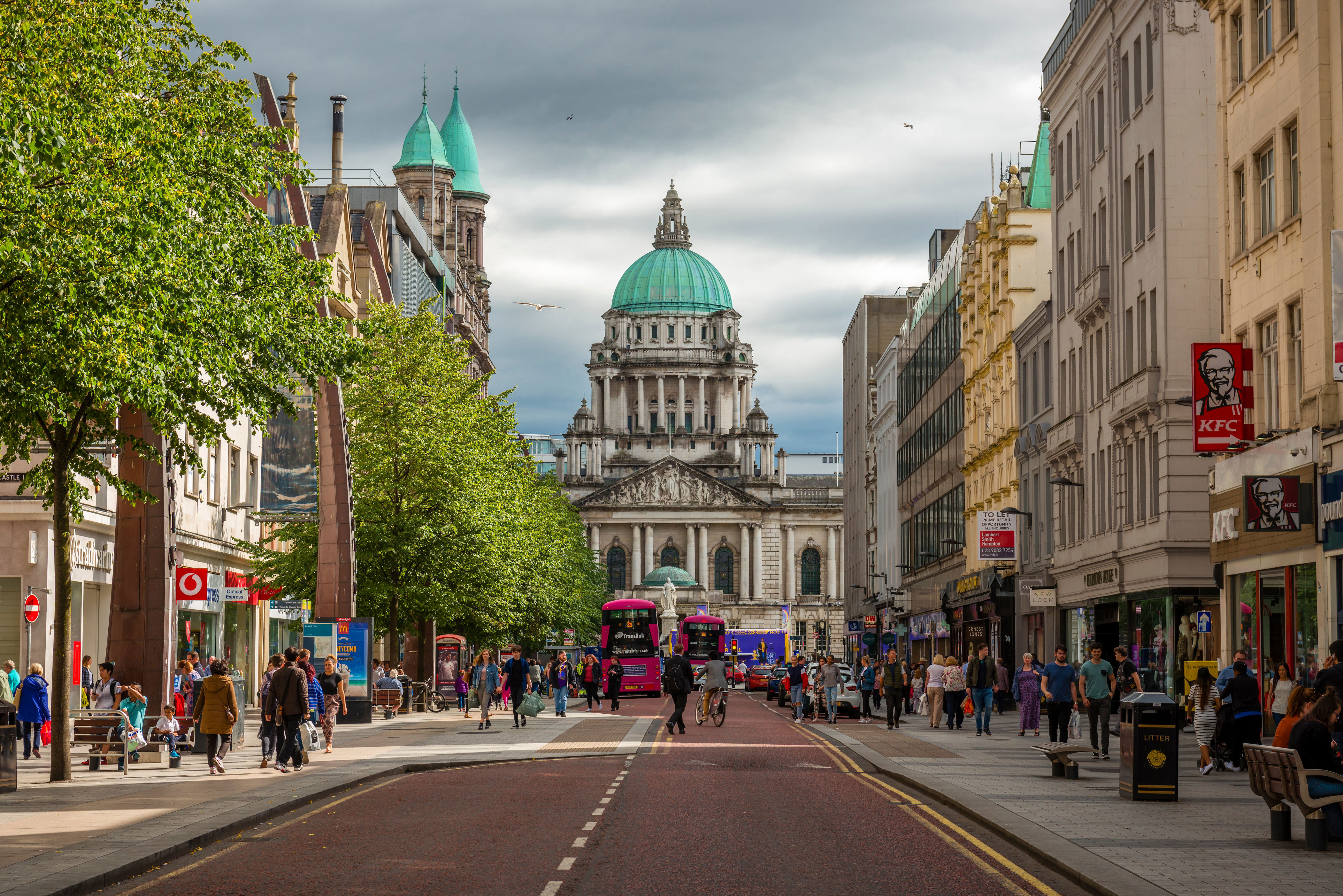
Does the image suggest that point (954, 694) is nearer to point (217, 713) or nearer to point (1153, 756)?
point (217, 713)

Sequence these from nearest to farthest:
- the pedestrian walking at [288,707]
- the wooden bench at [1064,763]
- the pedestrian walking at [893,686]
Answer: the wooden bench at [1064,763]
the pedestrian walking at [288,707]
the pedestrian walking at [893,686]

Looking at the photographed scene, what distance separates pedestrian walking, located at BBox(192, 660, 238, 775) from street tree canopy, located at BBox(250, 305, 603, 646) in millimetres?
18535

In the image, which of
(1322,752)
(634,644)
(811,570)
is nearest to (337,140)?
(634,644)

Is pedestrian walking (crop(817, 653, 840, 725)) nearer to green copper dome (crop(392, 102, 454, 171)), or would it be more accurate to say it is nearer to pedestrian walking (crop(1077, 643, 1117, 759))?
pedestrian walking (crop(1077, 643, 1117, 759))

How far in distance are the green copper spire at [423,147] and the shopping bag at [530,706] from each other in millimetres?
65727

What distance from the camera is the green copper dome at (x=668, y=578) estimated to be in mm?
146250

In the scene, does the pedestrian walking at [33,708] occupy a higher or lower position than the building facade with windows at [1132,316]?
lower

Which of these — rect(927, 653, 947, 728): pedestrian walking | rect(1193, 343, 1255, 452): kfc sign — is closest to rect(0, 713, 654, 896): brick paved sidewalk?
rect(927, 653, 947, 728): pedestrian walking

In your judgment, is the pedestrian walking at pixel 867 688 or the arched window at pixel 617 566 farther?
the arched window at pixel 617 566

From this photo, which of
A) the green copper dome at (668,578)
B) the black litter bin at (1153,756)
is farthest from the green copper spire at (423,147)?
the black litter bin at (1153,756)

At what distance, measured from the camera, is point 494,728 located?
37.2m

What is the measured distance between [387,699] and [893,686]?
540 inches

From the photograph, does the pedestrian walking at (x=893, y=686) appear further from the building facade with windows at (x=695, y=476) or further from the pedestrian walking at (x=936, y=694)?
the building facade with windows at (x=695, y=476)

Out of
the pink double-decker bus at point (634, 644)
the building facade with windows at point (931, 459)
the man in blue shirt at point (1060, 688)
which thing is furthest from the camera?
the pink double-decker bus at point (634, 644)
